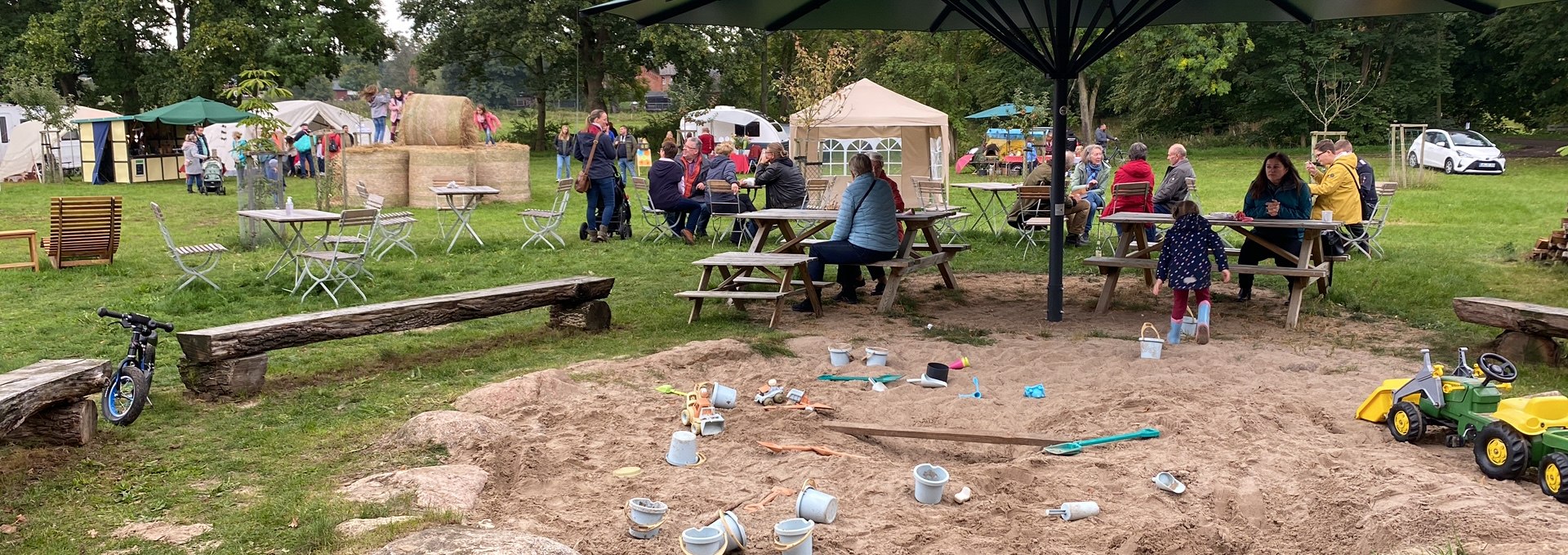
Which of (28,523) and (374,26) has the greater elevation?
(374,26)

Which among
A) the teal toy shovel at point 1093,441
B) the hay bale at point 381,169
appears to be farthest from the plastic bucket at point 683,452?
the hay bale at point 381,169

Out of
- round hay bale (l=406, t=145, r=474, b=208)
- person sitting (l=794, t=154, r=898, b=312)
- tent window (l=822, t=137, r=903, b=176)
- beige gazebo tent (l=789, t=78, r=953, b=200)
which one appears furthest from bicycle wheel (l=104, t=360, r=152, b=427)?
tent window (l=822, t=137, r=903, b=176)

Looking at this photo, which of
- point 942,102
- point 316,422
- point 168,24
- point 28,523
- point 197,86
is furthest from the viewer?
point 942,102

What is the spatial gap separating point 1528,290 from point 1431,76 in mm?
29101

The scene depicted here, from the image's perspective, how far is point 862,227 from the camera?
27.5 feet

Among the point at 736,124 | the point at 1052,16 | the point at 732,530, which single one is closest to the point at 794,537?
the point at 732,530

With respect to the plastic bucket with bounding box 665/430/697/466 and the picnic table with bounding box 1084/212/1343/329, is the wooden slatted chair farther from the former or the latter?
the picnic table with bounding box 1084/212/1343/329

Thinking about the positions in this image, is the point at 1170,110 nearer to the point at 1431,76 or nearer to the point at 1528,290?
the point at 1431,76

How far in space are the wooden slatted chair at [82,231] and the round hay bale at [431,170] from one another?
6.54m

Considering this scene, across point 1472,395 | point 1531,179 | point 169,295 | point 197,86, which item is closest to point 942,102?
point 1531,179

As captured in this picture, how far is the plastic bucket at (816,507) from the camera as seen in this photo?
393 centimetres

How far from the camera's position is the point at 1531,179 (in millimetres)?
21641

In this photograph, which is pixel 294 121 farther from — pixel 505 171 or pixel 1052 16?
pixel 1052 16

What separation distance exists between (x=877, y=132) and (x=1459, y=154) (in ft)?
46.5
